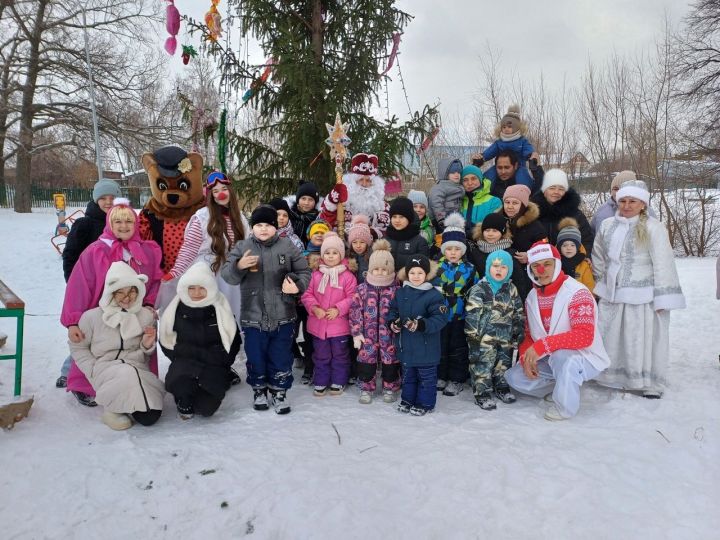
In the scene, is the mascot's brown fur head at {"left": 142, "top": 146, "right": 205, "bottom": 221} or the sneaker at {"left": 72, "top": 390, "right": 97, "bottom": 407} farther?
the mascot's brown fur head at {"left": 142, "top": 146, "right": 205, "bottom": 221}

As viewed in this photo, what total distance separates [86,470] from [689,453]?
4.17m

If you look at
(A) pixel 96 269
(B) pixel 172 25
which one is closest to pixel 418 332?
(A) pixel 96 269

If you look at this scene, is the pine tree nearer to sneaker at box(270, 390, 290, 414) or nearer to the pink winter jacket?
the pink winter jacket

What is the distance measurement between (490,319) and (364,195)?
223 centimetres

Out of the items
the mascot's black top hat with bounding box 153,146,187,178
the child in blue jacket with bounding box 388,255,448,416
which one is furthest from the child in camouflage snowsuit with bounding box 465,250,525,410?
the mascot's black top hat with bounding box 153,146,187,178

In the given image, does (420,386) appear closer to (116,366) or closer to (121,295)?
(116,366)

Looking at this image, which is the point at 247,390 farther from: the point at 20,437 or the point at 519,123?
the point at 519,123

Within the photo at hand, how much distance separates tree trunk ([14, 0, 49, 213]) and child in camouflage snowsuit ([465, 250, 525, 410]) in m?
24.1

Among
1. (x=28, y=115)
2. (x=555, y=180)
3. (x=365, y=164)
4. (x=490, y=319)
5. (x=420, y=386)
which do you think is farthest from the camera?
(x=28, y=115)

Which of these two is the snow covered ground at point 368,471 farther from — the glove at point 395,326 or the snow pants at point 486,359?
the glove at point 395,326

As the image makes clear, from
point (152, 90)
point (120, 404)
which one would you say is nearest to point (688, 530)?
point (120, 404)

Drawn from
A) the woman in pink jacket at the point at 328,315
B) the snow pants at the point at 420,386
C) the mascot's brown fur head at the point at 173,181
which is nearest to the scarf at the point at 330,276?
the woman in pink jacket at the point at 328,315

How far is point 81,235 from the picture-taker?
4359 millimetres

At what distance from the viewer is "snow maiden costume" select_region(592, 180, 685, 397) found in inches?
166
